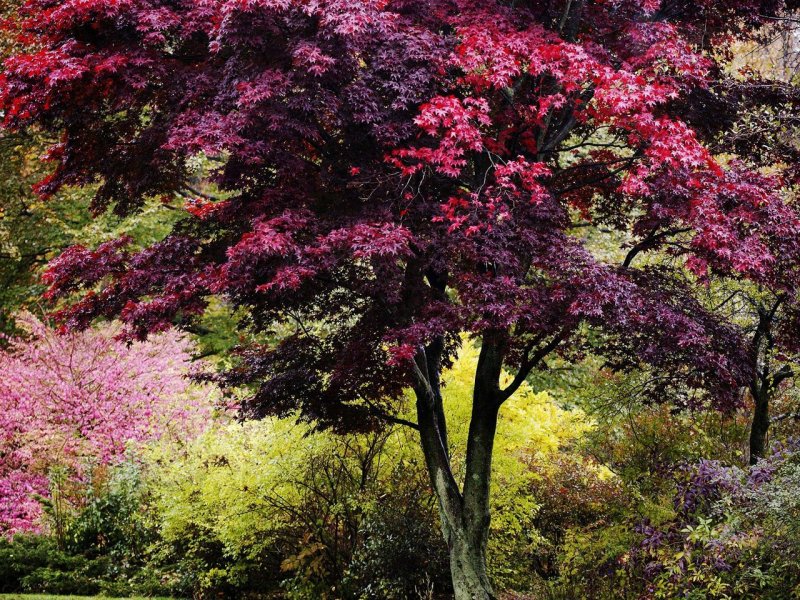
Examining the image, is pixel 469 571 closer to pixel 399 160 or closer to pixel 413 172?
pixel 413 172

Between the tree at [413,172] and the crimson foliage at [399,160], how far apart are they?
0.09ft

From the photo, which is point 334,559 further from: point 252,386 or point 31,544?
point 252,386

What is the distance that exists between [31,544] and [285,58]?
7.16 m

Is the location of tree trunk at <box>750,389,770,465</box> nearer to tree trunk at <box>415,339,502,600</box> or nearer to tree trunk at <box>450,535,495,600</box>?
tree trunk at <box>415,339,502,600</box>

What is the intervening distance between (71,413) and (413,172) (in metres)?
7.57

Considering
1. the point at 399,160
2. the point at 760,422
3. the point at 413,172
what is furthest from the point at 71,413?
the point at 760,422

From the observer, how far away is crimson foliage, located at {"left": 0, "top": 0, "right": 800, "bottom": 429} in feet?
19.5

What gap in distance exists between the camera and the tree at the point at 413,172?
19.5 feet

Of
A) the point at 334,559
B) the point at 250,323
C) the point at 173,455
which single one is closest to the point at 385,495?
the point at 334,559

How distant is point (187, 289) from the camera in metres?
6.43

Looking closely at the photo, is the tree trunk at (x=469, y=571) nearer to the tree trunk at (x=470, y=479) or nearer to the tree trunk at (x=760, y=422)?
the tree trunk at (x=470, y=479)

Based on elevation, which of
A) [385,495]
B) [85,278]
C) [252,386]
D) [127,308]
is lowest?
[385,495]

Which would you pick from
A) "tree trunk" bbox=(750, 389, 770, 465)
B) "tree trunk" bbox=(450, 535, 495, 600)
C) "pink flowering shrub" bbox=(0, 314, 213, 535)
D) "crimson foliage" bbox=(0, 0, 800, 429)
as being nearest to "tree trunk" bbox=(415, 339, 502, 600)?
"tree trunk" bbox=(450, 535, 495, 600)

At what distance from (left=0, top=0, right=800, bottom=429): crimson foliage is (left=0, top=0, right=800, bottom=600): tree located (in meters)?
0.03
